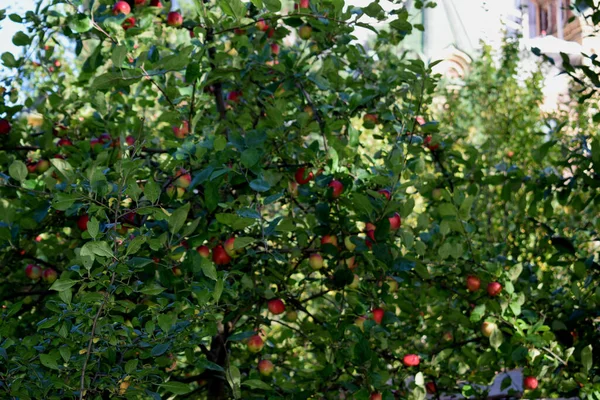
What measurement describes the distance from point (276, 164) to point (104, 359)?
97cm

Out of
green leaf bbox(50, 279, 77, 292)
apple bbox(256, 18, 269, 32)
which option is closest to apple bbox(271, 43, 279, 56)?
apple bbox(256, 18, 269, 32)

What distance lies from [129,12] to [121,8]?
0.05 metres

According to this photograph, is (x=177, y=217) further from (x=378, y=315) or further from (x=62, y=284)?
(x=378, y=315)

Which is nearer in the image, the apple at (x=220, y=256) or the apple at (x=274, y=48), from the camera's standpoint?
the apple at (x=220, y=256)

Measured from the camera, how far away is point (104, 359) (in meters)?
2.10

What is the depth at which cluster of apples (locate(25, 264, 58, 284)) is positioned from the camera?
2.73 metres

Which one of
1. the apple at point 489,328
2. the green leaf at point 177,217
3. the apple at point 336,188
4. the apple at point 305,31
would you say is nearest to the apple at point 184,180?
the green leaf at point 177,217

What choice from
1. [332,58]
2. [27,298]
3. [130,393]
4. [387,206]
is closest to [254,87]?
[332,58]

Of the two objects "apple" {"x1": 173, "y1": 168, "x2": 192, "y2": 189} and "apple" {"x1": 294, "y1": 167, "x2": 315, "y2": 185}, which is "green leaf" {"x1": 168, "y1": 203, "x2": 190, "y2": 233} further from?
"apple" {"x1": 294, "y1": 167, "x2": 315, "y2": 185}

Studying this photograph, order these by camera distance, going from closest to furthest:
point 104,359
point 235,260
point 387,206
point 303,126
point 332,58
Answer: point 104,359, point 387,206, point 303,126, point 235,260, point 332,58

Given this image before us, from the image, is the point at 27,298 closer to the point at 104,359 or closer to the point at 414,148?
the point at 104,359

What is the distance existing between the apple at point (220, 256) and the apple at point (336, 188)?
405mm

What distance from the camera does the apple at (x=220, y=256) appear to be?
8.06 ft

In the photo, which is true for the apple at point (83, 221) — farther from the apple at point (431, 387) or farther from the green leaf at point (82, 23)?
the apple at point (431, 387)
